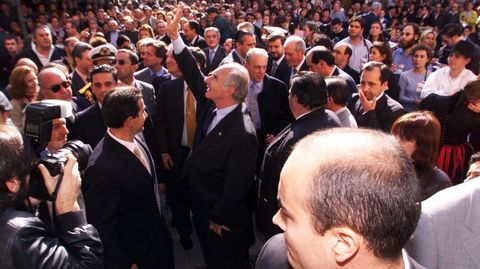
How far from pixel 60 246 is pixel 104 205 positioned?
2.33 feet

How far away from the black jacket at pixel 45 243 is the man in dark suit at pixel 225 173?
1195mm

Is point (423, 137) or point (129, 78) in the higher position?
point (423, 137)

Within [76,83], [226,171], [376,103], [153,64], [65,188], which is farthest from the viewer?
[153,64]

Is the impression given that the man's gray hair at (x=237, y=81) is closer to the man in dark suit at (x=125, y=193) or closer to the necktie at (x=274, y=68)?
the man in dark suit at (x=125, y=193)

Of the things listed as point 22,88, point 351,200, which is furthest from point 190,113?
point 351,200

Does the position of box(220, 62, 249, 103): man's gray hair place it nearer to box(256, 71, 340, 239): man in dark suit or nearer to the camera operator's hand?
box(256, 71, 340, 239): man in dark suit

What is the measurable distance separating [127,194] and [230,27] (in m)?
8.25

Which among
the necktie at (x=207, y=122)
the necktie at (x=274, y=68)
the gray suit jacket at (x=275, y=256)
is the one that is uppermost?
the gray suit jacket at (x=275, y=256)

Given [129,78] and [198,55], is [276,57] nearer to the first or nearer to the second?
[198,55]

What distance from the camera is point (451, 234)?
1442 millimetres

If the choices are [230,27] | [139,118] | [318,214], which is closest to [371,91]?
Result: [139,118]

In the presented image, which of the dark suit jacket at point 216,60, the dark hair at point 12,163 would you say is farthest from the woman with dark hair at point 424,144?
the dark suit jacket at point 216,60

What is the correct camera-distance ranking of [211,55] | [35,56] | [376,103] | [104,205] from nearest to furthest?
1. [104,205]
2. [376,103]
3. [35,56]
4. [211,55]

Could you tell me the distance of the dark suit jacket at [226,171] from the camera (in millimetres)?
2680
